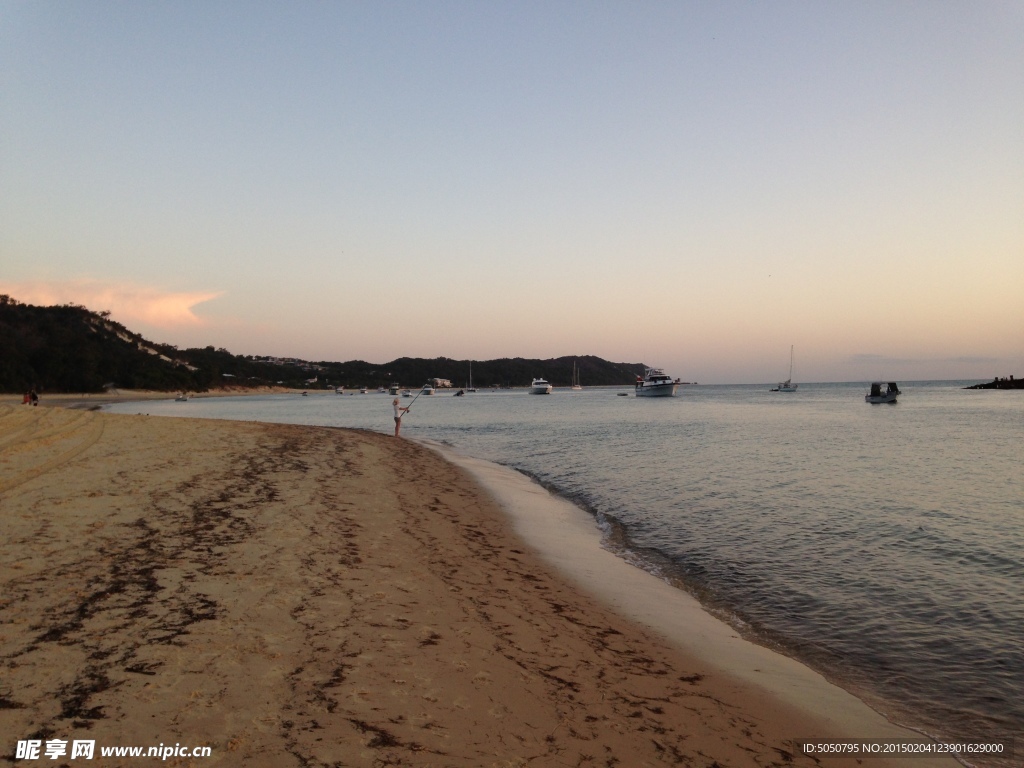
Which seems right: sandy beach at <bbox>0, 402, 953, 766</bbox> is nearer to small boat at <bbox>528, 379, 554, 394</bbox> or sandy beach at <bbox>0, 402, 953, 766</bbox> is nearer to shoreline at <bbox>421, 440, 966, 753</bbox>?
shoreline at <bbox>421, 440, 966, 753</bbox>

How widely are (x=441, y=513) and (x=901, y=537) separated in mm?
9512

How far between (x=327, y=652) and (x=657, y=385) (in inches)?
4257

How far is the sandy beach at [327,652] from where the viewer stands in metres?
3.83

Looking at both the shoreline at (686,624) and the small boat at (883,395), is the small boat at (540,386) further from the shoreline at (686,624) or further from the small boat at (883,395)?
the shoreline at (686,624)

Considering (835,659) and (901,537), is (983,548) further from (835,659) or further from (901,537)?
(835,659)

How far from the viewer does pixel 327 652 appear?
5.02 metres

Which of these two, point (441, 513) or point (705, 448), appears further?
point (705, 448)

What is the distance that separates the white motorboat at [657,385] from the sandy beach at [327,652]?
102 meters

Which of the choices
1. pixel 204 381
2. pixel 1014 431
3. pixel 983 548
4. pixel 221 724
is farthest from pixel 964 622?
pixel 204 381

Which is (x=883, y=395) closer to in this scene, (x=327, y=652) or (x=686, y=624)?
(x=686, y=624)

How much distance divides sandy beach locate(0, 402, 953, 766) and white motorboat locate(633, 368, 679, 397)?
102 metres

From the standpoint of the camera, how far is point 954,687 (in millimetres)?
6051

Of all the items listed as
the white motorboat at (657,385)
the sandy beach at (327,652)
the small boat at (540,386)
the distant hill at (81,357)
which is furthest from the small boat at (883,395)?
the distant hill at (81,357)

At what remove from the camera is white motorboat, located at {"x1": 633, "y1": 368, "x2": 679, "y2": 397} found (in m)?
108
